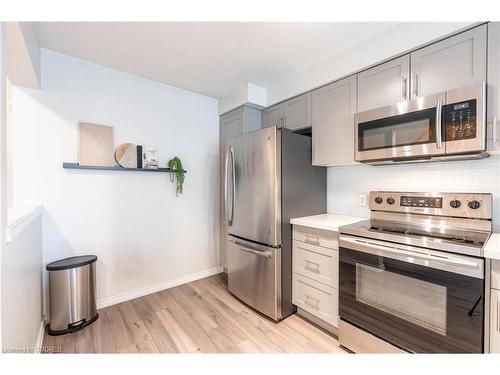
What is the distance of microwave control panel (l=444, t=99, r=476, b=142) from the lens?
1.27 metres

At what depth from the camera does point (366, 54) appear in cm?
177

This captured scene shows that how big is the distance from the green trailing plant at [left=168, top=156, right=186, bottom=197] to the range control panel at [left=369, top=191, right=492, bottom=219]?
2.01 meters

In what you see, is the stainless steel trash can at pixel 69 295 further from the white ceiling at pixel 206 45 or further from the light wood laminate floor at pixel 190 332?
the white ceiling at pixel 206 45

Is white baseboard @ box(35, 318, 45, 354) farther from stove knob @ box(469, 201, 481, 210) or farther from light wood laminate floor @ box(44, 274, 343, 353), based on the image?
stove knob @ box(469, 201, 481, 210)

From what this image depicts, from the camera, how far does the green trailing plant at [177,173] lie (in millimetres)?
2580

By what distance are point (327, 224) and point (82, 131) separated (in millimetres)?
2330

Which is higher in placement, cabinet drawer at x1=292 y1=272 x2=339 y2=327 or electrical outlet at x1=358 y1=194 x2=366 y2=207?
electrical outlet at x1=358 y1=194 x2=366 y2=207

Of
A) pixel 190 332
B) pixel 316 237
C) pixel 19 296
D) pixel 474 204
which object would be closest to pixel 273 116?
pixel 316 237

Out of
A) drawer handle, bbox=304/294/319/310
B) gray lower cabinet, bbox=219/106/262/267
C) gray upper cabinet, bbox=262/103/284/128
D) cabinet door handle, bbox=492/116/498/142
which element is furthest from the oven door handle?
gray lower cabinet, bbox=219/106/262/267

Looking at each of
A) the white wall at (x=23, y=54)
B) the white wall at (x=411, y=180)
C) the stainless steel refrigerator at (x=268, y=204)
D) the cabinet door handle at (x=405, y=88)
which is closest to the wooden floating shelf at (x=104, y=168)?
the white wall at (x=23, y=54)

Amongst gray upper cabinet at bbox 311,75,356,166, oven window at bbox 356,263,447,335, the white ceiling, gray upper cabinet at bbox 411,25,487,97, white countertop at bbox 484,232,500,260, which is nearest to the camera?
white countertop at bbox 484,232,500,260
